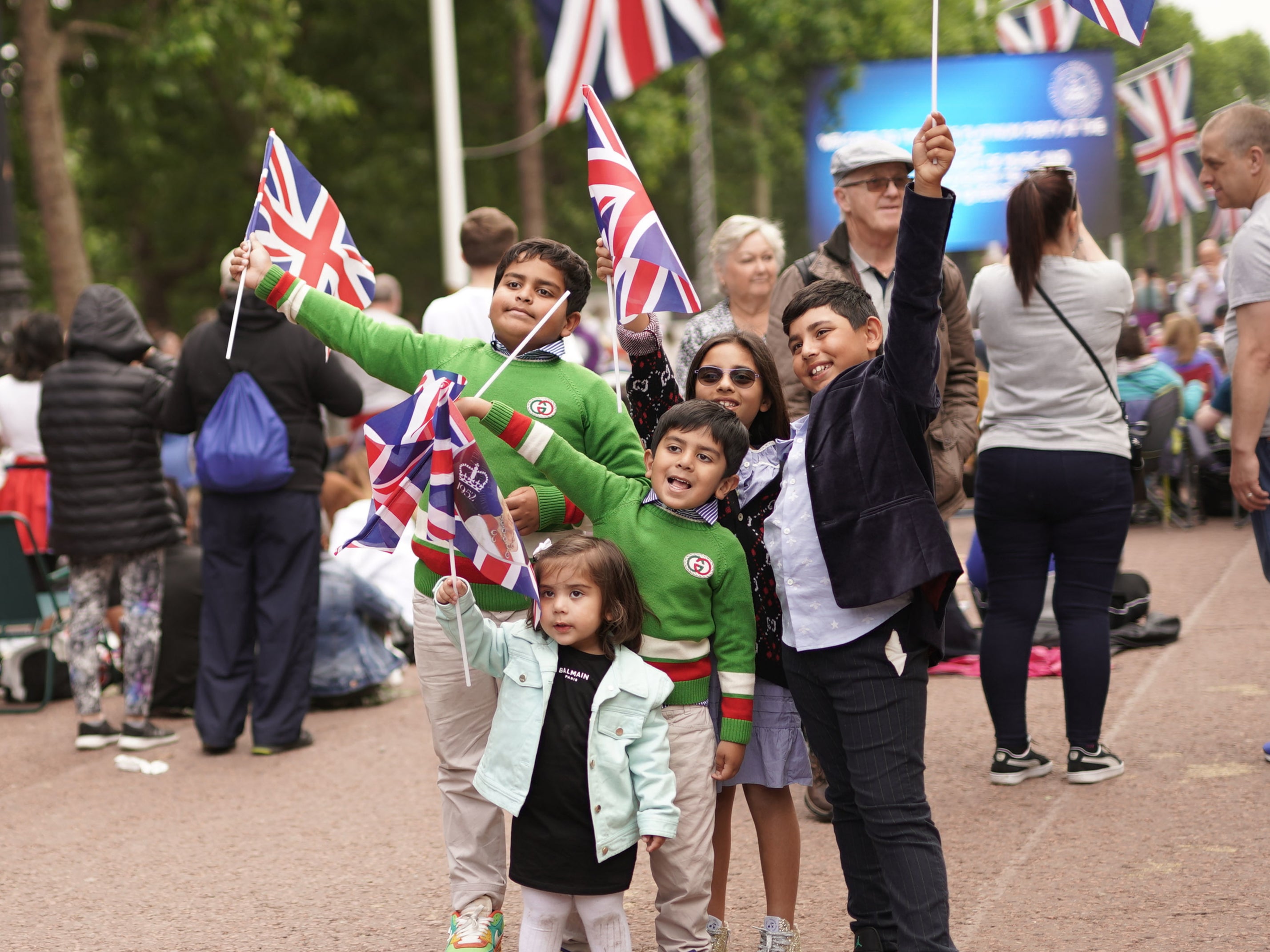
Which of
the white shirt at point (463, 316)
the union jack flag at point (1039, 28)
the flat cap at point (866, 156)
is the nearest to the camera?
the flat cap at point (866, 156)

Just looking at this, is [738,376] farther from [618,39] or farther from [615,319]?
[618,39]

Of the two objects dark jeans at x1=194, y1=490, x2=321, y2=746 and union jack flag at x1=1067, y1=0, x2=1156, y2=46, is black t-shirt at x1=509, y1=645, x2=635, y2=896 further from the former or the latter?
dark jeans at x1=194, y1=490, x2=321, y2=746

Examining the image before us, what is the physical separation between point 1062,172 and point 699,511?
229 centimetres

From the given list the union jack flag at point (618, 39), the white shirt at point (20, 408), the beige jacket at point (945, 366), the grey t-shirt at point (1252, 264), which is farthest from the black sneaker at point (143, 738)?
the union jack flag at point (618, 39)

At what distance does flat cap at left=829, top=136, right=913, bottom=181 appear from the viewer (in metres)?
4.92

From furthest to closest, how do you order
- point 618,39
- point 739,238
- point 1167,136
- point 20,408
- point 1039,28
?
point 1039,28 < point 1167,136 < point 618,39 < point 20,408 < point 739,238

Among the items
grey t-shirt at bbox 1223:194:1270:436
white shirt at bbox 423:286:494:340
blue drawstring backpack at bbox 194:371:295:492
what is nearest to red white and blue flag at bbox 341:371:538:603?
white shirt at bbox 423:286:494:340

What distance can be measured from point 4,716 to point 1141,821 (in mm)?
5896

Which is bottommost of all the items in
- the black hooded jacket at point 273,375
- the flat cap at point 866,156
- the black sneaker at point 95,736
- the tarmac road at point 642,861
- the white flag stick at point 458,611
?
the black sneaker at point 95,736

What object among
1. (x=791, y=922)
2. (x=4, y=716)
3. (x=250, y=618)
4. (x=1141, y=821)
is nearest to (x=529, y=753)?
(x=791, y=922)

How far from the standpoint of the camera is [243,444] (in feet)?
21.2

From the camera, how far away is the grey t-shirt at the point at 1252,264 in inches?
197

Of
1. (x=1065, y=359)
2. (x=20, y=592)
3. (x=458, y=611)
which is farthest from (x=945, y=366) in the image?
(x=20, y=592)

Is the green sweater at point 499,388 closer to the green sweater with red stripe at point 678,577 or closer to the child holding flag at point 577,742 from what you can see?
the green sweater with red stripe at point 678,577
